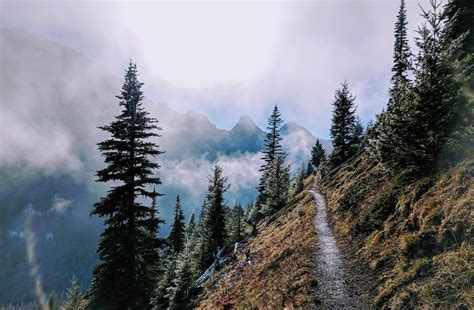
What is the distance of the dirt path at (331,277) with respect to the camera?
1167cm

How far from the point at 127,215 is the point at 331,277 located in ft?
39.2

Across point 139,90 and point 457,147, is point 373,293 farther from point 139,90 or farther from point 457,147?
point 139,90

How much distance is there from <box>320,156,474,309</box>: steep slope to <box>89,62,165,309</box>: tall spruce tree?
11868 mm

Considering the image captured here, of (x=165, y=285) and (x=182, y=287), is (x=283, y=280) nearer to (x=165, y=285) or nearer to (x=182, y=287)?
(x=182, y=287)

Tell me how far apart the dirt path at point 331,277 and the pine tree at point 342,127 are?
30271 millimetres

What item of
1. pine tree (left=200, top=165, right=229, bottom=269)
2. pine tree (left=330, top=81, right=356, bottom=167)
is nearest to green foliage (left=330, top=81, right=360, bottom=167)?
pine tree (left=330, top=81, right=356, bottom=167)

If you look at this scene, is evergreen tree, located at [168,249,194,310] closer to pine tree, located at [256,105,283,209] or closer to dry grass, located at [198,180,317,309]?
dry grass, located at [198,180,317,309]

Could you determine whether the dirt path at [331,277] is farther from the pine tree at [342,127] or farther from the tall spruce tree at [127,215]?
the pine tree at [342,127]

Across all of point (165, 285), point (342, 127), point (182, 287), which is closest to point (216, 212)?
point (165, 285)

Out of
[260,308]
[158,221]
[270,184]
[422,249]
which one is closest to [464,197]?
[422,249]

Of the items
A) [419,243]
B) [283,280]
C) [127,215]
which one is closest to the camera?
[419,243]

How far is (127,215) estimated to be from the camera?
1703cm

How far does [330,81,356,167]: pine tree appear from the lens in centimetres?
4878

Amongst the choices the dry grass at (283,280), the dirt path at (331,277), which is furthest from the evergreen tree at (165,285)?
the dirt path at (331,277)
